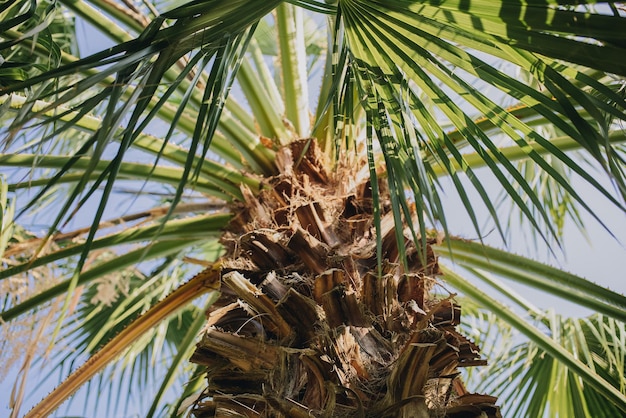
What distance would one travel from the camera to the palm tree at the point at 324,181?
133cm

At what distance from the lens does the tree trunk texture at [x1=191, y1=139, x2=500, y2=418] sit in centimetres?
157

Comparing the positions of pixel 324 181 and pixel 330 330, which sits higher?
pixel 324 181

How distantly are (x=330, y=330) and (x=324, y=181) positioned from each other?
78cm

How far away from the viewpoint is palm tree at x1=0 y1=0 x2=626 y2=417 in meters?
1.33

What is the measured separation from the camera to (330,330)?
1702 millimetres

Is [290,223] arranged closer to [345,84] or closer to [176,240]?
[345,84]

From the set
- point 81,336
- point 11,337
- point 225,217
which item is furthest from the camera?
point 81,336

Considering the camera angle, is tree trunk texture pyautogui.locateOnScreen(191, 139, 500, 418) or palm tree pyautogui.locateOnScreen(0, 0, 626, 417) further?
tree trunk texture pyautogui.locateOnScreen(191, 139, 500, 418)

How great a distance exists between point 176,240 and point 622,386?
1920mm

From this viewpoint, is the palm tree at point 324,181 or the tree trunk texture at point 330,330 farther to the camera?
the tree trunk texture at point 330,330

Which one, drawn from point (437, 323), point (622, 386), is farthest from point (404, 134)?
point (622, 386)

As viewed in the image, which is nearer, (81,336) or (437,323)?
(437,323)

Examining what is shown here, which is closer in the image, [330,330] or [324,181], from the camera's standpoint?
[330,330]

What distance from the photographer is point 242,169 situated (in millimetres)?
2746
